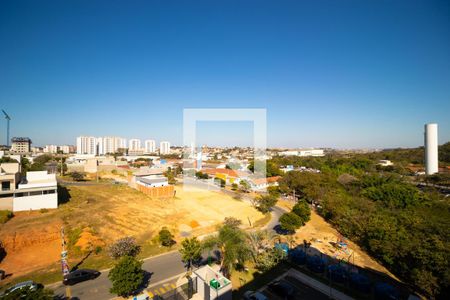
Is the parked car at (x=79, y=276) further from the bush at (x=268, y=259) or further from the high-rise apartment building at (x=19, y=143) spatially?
the high-rise apartment building at (x=19, y=143)

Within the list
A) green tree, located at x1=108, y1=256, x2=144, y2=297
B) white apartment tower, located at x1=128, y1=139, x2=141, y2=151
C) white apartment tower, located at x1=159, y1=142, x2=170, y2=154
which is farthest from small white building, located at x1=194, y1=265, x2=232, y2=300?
white apartment tower, located at x1=128, y1=139, x2=141, y2=151

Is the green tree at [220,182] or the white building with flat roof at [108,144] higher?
the white building with flat roof at [108,144]

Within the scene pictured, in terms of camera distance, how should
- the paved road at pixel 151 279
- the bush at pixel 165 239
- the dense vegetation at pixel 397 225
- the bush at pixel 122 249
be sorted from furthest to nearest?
the bush at pixel 165 239
the bush at pixel 122 249
the dense vegetation at pixel 397 225
the paved road at pixel 151 279

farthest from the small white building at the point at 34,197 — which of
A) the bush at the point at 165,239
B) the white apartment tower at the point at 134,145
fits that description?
the white apartment tower at the point at 134,145

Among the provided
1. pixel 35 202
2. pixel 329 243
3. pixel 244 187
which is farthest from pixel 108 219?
pixel 244 187

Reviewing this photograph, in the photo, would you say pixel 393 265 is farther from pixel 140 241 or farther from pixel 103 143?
pixel 103 143

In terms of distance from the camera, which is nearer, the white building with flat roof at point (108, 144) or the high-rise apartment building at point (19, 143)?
the high-rise apartment building at point (19, 143)
